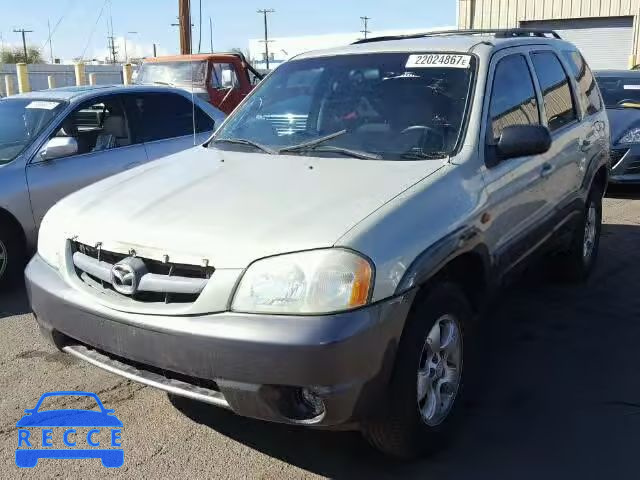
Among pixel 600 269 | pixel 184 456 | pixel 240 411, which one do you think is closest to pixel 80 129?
pixel 184 456

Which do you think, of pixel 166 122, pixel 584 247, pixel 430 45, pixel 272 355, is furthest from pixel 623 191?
pixel 272 355

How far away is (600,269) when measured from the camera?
5770mm

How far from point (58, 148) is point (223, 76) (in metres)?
8.03

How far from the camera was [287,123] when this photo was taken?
157 inches

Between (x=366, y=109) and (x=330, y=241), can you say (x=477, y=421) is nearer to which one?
(x=330, y=241)

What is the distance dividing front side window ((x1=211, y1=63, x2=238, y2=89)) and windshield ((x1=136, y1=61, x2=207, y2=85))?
0.22 meters

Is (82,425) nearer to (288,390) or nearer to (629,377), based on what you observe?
(288,390)

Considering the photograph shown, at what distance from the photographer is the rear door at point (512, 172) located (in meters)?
3.48

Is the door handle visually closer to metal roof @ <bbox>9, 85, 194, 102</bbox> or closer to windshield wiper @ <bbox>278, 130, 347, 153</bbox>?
windshield wiper @ <bbox>278, 130, 347, 153</bbox>

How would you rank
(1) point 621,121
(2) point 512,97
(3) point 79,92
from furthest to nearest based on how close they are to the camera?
(1) point 621,121, (3) point 79,92, (2) point 512,97

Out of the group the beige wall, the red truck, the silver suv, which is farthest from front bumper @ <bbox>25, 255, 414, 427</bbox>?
the beige wall

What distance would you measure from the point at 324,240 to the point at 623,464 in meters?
1.66

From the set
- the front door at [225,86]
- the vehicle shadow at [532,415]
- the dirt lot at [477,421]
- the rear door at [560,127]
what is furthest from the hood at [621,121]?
the front door at [225,86]

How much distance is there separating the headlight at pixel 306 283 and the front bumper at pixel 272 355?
44 millimetres
